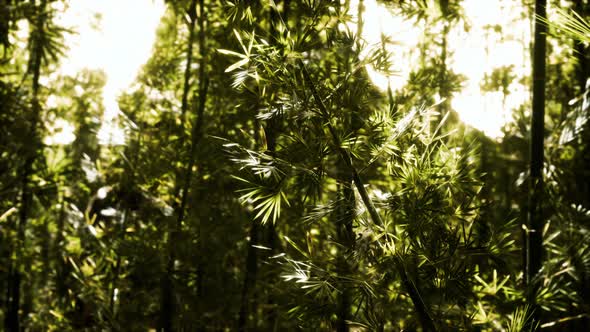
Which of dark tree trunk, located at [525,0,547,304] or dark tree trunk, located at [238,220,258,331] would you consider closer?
dark tree trunk, located at [525,0,547,304]

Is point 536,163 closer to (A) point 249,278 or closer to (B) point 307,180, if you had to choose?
(B) point 307,180

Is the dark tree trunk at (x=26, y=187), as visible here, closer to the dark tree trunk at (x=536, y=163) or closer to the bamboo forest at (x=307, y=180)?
the bamboo forest at (x=307, y=180)

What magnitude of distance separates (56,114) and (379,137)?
3461 mm

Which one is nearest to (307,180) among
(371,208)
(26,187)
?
(371,208)

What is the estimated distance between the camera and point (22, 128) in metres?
3.52

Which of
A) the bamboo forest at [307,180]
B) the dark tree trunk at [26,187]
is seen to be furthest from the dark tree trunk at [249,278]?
the dark tree trunk at [26,187]

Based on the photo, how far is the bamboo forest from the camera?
118 cm

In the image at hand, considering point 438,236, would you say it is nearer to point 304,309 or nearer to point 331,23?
point 304,309

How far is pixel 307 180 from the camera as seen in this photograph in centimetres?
168

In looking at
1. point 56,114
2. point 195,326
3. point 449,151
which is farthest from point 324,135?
point 56,114

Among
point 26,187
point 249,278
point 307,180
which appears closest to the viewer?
point 307,180

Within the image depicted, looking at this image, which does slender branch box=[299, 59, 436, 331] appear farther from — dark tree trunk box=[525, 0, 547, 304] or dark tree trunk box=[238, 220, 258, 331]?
dark tree trunk box=[238, 220, 258, 331]

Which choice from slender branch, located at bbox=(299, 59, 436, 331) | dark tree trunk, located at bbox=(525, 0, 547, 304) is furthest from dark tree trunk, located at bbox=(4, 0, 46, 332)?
dark tree trunk, located at bbox=(525, 0, 547, 304)

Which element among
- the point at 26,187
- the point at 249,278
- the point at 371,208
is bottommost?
the point at 249,278
